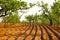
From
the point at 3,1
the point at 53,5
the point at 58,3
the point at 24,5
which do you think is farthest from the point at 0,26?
the point at 53,5

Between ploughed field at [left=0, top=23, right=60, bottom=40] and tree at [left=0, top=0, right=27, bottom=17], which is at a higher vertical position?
tree at [left=0, top=0, right=27, bottom=17]

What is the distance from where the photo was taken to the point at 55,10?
48.7 metres

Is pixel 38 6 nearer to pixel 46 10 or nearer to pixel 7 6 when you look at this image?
pixel 46 10

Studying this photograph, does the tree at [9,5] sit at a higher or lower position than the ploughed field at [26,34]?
higher

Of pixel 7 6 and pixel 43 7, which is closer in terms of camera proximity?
pixel 7 6

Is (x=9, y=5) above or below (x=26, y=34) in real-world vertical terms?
above

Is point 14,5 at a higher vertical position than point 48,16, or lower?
higher

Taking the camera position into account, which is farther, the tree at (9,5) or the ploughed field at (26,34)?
the tree at (9,5)

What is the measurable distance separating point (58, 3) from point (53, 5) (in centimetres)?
432

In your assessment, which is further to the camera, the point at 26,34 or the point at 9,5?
the point at 9,5

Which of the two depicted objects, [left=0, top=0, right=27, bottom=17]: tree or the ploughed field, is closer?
the ploughed field

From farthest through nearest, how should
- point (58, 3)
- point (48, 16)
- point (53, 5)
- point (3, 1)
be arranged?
point (48, 16) → point (53, 5) → point (58, 3) → point (3, 1)

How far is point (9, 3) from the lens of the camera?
33375mm

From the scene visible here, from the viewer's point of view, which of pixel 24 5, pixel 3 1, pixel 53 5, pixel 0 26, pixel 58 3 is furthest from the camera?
pixel 53 5
